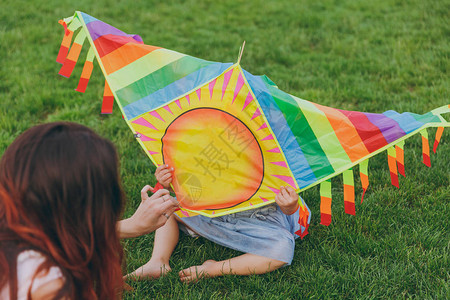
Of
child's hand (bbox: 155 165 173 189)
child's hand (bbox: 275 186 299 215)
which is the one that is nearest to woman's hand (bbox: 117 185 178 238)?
child's hand (bbox: 155 165 173 189)

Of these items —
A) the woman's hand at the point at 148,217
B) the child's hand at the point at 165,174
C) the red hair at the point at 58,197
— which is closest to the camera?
the red hair at the point at 58,197

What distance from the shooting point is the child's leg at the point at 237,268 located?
2123mm

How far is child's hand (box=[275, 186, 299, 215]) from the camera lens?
1945 mm

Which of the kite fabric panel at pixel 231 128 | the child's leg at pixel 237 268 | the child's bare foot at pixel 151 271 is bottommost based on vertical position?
the child's leg at pixel 237 268

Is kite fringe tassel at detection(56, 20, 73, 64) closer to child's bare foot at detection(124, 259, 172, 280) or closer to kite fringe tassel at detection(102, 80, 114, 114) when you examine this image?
kite fringe tassel at detection(102, 80, 114, 114)

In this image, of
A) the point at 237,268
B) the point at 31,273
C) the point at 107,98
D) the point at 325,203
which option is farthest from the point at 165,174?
the point at 31,273

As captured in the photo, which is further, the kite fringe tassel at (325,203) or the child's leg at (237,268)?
the child's leg at (237,268)

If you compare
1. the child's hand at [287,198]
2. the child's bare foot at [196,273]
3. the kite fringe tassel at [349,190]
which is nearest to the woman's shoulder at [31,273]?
the child's bare foot at [196,273]

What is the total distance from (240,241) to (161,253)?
411 mm

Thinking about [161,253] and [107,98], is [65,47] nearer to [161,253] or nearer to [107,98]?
[107,98]

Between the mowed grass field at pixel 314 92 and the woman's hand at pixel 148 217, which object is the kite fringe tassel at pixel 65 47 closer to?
the woman's hand at pixel 148 217

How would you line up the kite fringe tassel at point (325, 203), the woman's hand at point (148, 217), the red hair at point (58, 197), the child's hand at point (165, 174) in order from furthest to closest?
the child's hand at point (165, 174)
the kite fringe tassel at point (325, 203)
the woman's hand at point (148, 217)
the red hair at point (58, 197)

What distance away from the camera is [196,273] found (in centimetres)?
211

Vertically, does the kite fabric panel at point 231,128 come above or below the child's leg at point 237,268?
above
